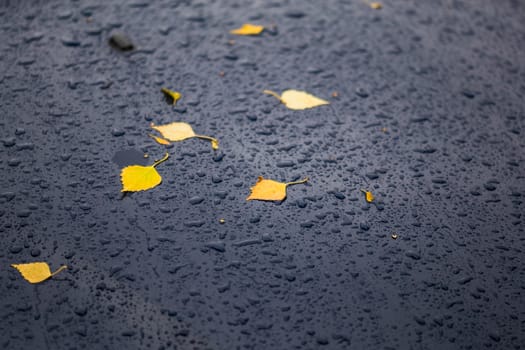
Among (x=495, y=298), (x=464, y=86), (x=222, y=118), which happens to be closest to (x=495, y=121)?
(x=464, y=86)

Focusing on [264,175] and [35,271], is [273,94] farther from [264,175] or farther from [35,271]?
[35,271]

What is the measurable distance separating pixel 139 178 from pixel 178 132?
0.97ft

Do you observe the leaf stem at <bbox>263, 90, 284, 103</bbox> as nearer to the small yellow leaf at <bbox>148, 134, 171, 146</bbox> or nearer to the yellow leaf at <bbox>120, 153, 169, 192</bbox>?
the small yellow leaf at <bbox>148, 134, 171, 146</bbox>

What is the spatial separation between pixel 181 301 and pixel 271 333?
29 centimetres

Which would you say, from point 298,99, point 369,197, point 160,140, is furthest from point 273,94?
point 369,197

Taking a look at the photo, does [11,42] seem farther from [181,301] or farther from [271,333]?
[271,333]

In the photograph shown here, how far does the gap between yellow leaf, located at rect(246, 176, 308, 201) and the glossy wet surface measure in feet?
0.11

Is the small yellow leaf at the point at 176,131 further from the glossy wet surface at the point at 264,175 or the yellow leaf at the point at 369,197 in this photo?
the yellow leaf at the point at 369,197

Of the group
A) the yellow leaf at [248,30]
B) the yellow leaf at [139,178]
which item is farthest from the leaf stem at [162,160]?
the yellow leaf at [248,30]

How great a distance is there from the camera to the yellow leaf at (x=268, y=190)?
211cm

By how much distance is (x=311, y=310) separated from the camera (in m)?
1.74

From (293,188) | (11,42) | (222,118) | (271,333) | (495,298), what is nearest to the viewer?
(271,333)

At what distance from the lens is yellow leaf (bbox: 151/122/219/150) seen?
7.59 feet

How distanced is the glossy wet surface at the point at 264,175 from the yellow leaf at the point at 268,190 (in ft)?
0.11
